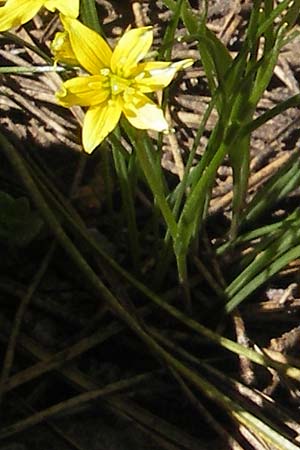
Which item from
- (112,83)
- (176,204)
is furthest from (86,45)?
(176,204)

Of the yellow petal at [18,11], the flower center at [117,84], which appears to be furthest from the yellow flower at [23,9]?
the flower center at [117,84]

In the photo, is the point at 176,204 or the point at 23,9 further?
the point at 176,204

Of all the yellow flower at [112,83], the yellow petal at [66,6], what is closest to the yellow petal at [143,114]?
the yellow flower at [112,83]

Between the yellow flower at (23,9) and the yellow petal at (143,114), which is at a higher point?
the yellow flower at (23,9)

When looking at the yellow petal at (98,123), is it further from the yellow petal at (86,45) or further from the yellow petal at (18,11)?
the yellow petal at (18,11)

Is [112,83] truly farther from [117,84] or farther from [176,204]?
[176,204]

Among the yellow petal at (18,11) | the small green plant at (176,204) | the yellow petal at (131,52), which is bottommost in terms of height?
the small green plant at (176,204)
